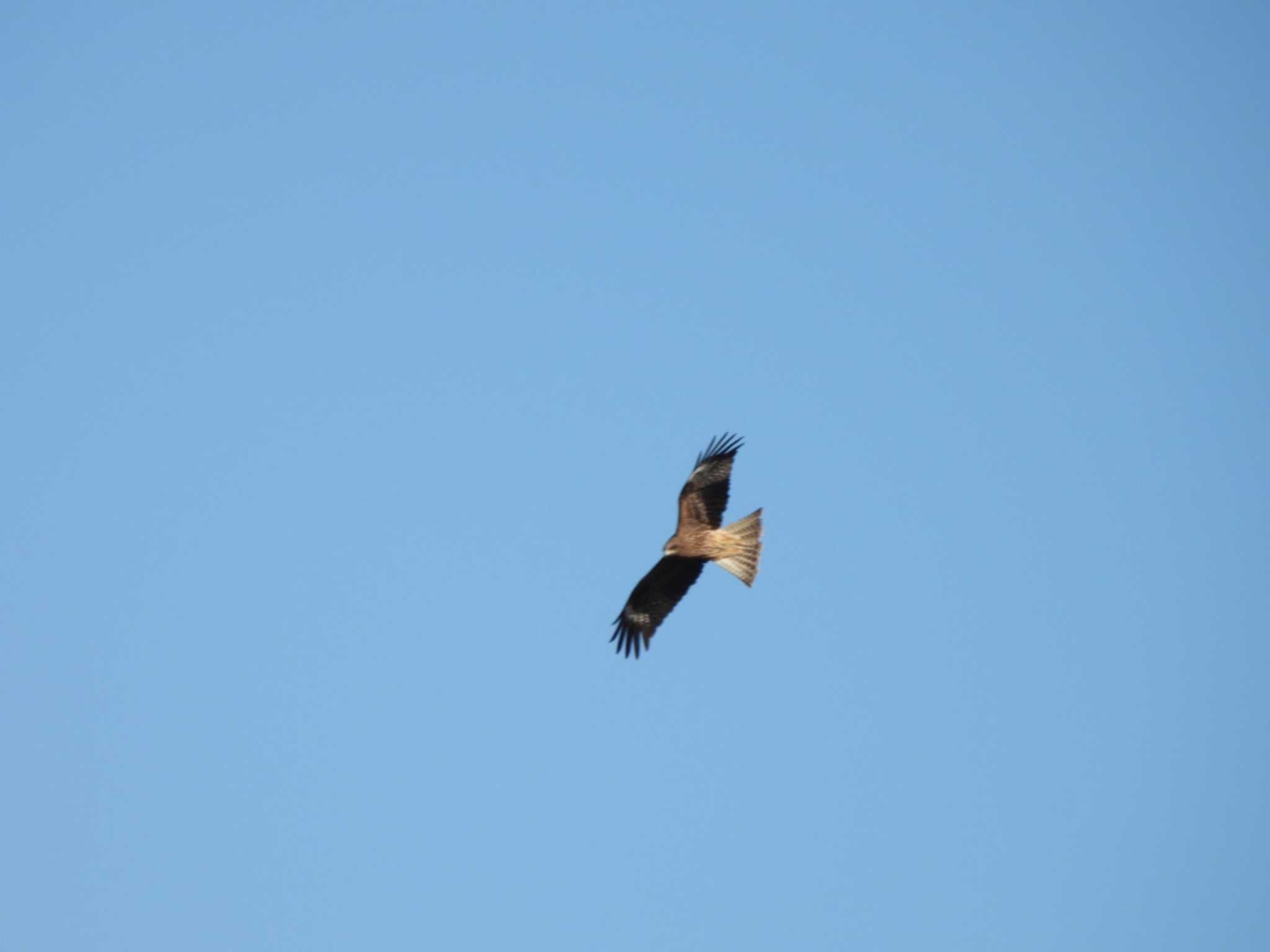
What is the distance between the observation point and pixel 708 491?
72.9ft

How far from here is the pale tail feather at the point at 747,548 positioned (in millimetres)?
21625

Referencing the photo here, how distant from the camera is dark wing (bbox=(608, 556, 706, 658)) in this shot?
2262cm

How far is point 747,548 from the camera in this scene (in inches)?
854

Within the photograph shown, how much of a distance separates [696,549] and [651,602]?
4.55 ft

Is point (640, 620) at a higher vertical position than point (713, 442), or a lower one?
lower

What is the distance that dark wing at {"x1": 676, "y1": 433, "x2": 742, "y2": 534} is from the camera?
2208cm

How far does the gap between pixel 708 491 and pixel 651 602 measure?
5.70 feet

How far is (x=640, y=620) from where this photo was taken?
23.0 m

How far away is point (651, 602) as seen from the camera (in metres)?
23.0

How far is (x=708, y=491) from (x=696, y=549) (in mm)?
787

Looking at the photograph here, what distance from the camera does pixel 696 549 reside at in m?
21.9

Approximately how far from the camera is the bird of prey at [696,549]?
21734 mm

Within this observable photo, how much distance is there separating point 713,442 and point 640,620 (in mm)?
2458

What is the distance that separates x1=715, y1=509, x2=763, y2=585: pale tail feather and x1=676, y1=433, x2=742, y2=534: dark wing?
0.34 meters
